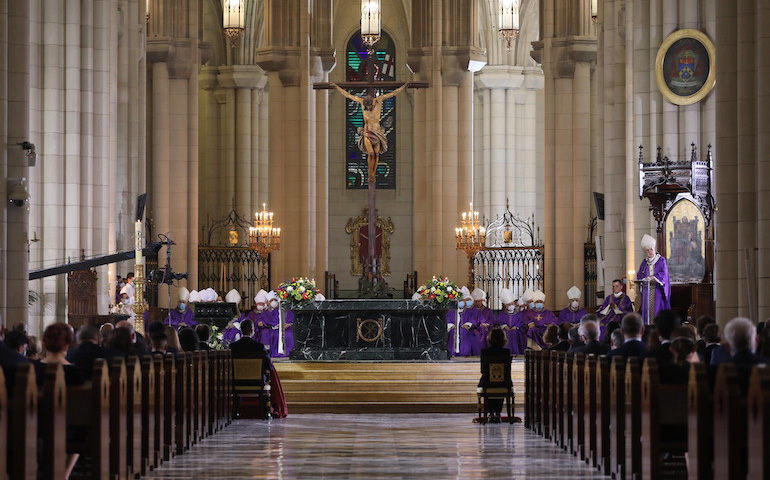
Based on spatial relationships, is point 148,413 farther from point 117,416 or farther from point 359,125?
point 359,125

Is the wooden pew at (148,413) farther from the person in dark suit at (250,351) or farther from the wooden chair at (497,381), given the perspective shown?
the wooden chair at (497,381)

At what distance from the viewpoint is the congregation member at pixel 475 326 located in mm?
26516

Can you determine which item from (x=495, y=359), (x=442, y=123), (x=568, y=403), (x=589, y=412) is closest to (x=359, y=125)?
(x=442, y=123)

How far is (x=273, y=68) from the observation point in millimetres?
32031

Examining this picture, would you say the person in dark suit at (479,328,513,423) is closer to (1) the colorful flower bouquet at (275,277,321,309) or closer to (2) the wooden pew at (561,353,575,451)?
(2) the wooden pew at (561,353,575,451)

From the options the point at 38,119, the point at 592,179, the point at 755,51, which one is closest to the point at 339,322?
the point at 38,119

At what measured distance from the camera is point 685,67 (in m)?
24.2

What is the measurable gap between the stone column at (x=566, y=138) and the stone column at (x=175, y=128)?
7.74 m

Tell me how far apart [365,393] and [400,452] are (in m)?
7.20

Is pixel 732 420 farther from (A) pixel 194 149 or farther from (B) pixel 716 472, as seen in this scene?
(A) pixel 194 149

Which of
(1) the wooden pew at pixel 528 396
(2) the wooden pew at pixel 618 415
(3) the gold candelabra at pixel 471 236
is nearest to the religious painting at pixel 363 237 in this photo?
(3) the gold candelabra at pixel 471 236

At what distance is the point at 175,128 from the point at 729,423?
2505cm

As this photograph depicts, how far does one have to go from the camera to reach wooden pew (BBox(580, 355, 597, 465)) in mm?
12070

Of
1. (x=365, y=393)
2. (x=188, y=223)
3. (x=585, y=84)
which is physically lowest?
(x=365, y=393)
